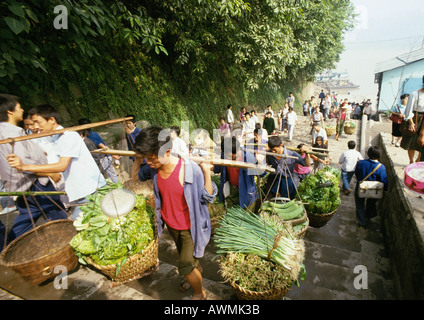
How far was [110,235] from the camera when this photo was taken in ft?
8.23

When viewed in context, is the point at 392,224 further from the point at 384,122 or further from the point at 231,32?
the point at 384,122

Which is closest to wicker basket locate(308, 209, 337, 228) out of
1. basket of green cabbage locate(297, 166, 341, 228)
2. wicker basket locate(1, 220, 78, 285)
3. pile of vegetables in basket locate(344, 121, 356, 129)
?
basket of green cabbage locate(297, 166, 341, 228)

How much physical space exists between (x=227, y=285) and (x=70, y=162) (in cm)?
260

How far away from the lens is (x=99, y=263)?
239cm

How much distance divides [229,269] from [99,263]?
1.45 m

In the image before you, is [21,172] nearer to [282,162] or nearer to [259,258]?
[259,258]

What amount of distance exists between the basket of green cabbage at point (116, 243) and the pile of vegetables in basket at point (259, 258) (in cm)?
92

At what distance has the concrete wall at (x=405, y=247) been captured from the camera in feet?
7.64

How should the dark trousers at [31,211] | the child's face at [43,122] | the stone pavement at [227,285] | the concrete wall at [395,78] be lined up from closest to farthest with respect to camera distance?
the stone pavement at [227,285]
the child's face at [43,122]
the dark trousers at [31,211]
the concrete wall at [395,78]

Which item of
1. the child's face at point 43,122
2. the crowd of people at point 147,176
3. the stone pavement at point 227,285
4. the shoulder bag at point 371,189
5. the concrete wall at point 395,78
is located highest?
the concrete wall at point 395,78

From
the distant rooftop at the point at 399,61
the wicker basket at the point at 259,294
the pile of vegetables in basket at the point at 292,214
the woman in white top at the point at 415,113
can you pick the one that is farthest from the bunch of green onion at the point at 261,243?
the distant rooftop at the point at 399,61

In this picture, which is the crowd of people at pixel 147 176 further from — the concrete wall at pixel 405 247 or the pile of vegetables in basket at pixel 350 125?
the pile of vegetables in basket at pixel 350 125

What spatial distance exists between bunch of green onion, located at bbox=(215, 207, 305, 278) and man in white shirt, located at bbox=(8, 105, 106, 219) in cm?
172

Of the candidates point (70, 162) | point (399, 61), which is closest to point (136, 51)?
point (70, 162)
